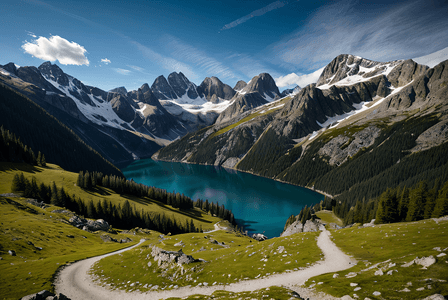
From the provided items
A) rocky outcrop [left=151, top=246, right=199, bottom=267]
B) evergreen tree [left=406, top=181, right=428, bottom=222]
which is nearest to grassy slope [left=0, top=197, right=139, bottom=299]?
rocky outcrop [left=151, top=246, right=199, bottom=267]

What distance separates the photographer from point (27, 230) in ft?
139

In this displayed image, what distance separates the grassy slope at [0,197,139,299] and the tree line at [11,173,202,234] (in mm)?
22025

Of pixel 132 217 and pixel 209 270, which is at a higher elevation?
→ pixel 209 270

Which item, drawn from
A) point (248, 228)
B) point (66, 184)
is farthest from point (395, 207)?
point (66, 184)

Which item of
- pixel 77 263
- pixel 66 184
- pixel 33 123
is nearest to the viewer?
pixel 77 263

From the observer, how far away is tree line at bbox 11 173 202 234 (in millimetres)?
77438

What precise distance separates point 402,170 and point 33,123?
1057 feet

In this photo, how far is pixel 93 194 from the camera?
3792 inches

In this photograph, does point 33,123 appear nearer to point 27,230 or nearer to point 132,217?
point 132,217

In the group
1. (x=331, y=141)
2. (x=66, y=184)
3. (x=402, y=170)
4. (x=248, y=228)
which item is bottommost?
(x=248, y=228)

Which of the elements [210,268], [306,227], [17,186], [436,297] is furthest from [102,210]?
[436,297]

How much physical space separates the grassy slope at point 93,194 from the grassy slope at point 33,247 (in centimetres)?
Result: 3522

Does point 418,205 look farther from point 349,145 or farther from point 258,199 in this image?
point 349,145

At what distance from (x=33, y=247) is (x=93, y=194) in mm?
63994
